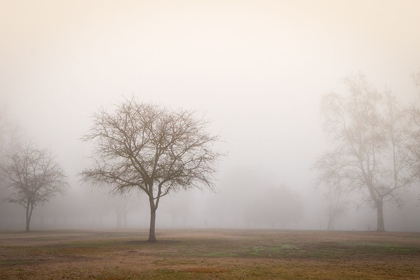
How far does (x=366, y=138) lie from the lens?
40.4 meters

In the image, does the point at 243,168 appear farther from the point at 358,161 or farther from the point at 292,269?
the point at 292,269

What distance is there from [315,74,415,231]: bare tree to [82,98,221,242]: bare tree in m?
23.2

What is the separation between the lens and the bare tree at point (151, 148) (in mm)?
27641

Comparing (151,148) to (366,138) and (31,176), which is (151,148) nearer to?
(31,176)

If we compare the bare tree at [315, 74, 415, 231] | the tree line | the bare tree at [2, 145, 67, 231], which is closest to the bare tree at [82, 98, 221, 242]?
the tree line

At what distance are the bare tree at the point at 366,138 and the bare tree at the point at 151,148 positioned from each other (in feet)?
76.2

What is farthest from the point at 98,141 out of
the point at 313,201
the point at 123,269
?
the point at 313,201

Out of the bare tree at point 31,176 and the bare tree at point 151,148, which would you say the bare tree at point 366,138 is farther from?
the bare tree at point 31,176

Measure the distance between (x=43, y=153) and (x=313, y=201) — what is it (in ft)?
353

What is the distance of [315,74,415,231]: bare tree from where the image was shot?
129ft

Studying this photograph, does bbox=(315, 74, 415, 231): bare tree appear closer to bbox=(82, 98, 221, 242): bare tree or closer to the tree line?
the tree line

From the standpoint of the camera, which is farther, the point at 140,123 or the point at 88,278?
the point at 140,123

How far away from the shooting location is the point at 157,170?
27.9 metres

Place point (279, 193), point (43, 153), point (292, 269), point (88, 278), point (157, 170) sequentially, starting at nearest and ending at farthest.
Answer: point (88, 278) → point (292, 269) → point (157, 170) → point (43, 153) → point (279, 193)
